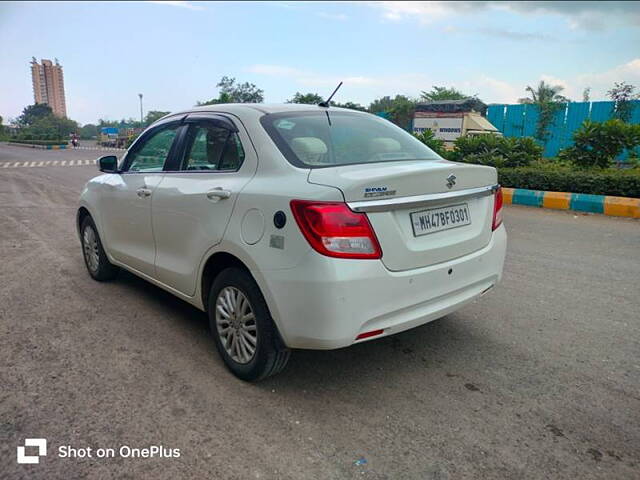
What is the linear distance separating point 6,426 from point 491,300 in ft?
11.6

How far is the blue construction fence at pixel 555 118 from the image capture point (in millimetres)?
17541

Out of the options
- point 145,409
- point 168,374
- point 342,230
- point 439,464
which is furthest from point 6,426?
point 439,464

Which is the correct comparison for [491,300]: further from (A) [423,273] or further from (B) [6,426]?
(B) [6,426]

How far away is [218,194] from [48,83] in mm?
122544

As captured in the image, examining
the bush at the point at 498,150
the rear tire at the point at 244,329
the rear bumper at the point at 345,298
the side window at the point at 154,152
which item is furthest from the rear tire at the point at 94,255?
the bush at the point at 498,150

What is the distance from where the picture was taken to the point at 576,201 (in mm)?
8844

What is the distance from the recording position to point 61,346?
3.40 metres

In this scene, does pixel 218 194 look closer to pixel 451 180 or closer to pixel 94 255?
pixel 451 180

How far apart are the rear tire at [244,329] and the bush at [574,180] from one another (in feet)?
27.0

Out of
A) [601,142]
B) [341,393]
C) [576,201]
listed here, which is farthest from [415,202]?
[601,142]

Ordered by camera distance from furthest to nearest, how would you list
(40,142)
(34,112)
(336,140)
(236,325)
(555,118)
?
1. (34,112)
2. (40,142)
3. (555,118)
4. (336,140)
5. (236,325)

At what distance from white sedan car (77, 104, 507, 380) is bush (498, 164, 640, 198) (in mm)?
6858

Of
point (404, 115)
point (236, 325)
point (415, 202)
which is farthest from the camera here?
point (404, 115)

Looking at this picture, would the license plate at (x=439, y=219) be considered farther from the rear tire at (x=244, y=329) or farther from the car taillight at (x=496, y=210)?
the rear tire at (x=244, y=329)
